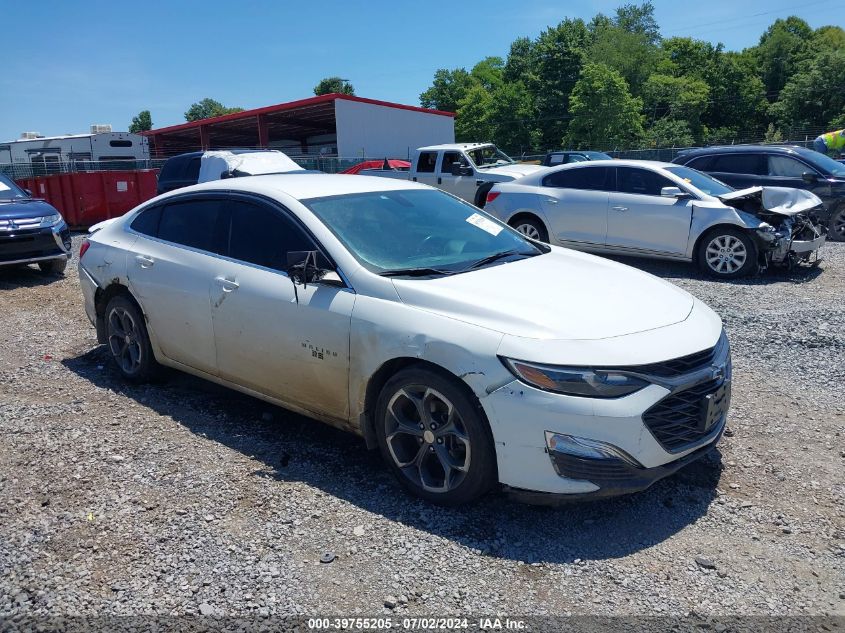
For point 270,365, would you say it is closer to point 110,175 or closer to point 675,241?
point 675,241

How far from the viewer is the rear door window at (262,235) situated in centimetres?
407

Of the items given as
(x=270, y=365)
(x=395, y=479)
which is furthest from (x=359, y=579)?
(x=270, y=365)

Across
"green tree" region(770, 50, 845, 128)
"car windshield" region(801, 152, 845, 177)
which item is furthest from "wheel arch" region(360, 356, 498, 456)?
"green tree" region(770, 50, 845, 128)

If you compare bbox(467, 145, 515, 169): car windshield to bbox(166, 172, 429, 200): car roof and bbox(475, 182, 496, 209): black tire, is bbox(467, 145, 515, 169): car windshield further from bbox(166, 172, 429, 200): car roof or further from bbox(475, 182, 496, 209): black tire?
bbox(166, 172, 429, 200): car roof

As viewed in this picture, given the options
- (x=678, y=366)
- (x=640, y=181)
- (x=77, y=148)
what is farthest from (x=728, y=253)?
(x=77, y=148)

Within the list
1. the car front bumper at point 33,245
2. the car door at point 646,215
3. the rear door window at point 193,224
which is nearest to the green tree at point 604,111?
the car door at point 646,215

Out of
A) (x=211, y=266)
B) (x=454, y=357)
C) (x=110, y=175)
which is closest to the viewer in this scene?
(x=454, y=357)

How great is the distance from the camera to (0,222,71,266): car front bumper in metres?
9.66

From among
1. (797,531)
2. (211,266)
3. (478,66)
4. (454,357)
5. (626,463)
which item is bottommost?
(797,531)

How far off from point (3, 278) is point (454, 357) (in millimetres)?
10100

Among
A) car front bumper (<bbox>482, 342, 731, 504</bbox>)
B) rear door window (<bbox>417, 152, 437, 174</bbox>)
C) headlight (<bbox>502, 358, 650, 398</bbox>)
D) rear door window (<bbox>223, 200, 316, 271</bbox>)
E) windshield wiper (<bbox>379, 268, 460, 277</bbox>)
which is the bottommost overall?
car front bumper (<bbox>482, 342, 731, 504</bbox>)

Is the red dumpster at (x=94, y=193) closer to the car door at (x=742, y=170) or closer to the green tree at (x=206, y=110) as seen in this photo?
the car door at (x=742, y=170)

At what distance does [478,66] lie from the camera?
96.3m

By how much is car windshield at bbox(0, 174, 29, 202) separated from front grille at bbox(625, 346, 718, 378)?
10674 mm
